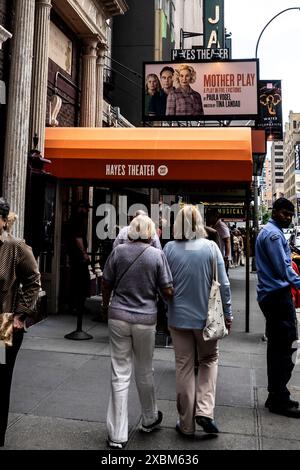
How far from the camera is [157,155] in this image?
831cm

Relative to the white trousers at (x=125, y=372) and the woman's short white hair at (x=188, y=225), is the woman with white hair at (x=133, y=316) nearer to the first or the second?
the white trousers at (x=125, y=372)

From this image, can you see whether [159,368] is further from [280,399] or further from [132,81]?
[132,81]

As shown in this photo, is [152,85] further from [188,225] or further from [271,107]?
[188,225]

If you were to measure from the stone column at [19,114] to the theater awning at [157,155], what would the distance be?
2.87ft

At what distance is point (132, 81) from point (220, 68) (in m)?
6.48

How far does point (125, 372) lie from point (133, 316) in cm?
46

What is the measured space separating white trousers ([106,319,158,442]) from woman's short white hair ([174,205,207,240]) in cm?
84

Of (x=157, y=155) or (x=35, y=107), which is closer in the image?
(x=157, y=155)

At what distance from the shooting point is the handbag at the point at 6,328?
3431mm

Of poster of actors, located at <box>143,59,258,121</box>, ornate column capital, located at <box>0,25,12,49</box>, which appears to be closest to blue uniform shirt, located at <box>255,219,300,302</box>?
ornate column capital, located at <box>0,25,12,49</box>

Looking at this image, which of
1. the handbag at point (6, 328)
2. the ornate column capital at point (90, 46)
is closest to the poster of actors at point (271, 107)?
the ornate column capital at point (90, 46)

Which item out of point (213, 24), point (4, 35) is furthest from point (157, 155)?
point (213, 24)

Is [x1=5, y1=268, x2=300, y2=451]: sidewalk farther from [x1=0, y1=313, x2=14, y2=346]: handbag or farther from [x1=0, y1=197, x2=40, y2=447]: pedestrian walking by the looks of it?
[x1=0, y1=313, x2=14, y2=346]: handbag

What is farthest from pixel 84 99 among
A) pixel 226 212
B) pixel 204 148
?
pixel 226 212
